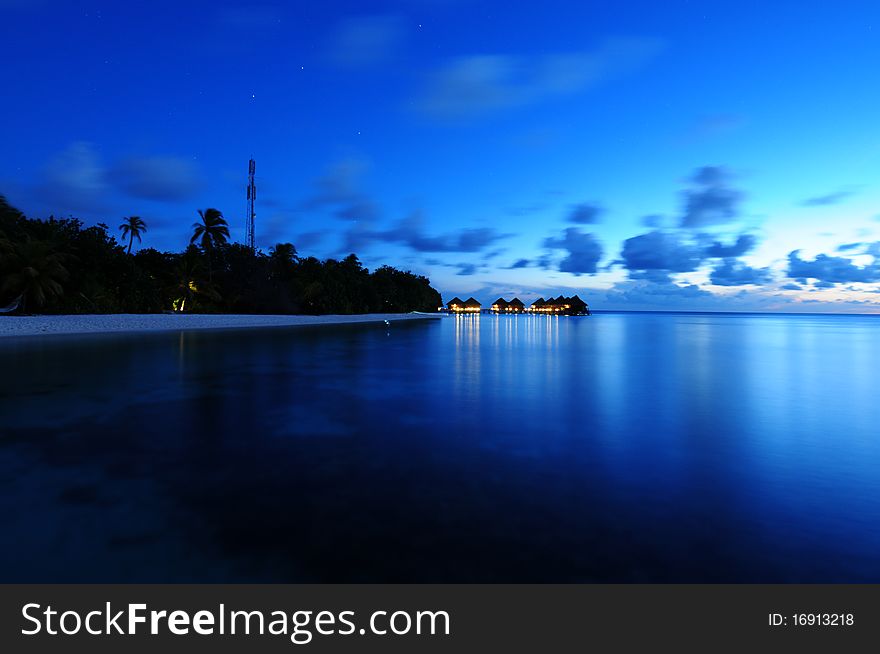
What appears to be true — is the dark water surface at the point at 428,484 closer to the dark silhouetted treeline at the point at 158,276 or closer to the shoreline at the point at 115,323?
the shoreline at the point at 115,323

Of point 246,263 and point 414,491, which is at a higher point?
point 246,263

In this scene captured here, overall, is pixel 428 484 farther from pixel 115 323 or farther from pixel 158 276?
pixel 158 276

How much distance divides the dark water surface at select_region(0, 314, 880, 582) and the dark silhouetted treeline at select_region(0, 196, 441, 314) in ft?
94.6

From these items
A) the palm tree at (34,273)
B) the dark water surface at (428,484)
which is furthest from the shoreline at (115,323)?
the dark water surface at (428,484)

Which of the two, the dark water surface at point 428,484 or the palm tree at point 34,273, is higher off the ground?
the palm tree at point 34,273

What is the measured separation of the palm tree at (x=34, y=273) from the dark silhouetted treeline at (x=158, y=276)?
5cm

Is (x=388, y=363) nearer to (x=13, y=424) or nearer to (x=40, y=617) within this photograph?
(x=13, y=424)

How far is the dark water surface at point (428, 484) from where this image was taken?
3705mm

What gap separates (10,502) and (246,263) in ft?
196

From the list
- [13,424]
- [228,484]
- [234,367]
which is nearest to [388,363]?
A: [234,367]

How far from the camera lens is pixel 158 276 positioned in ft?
167

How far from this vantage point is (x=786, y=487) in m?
5.76

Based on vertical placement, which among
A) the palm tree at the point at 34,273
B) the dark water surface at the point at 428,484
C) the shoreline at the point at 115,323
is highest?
the palm tree at the point at 34,273

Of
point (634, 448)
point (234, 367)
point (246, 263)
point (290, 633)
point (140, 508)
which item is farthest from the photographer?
point (246, 263)
